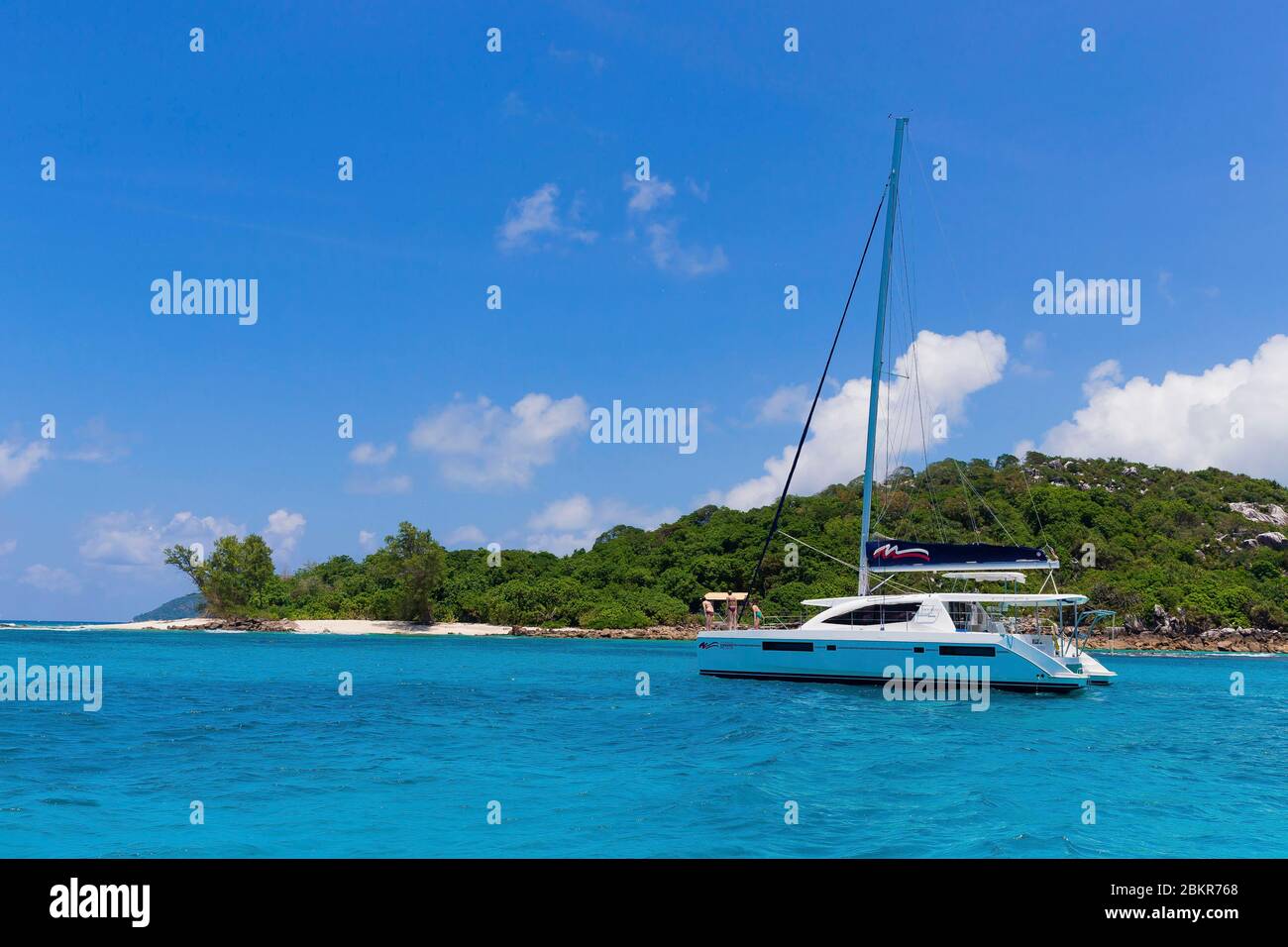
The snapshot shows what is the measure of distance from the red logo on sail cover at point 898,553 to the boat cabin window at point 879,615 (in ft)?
6.92

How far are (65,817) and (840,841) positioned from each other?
33.7 ft

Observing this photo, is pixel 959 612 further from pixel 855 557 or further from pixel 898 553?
pixel 855 557

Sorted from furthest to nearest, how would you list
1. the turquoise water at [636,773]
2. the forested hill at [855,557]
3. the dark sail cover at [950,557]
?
the forested hill at [855,557] → the dark sail cover at [950,557] → the turquoise water at [636,773]

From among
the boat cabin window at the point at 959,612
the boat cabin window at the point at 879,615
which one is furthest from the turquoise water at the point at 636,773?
the boat cabin window at the point at 959,612

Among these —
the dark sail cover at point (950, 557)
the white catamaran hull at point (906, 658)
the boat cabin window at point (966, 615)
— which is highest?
the dark sail cover at point (950, 557)

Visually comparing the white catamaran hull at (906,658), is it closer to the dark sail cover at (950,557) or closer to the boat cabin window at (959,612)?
the boat cabin window at (959,612)

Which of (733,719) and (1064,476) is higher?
(1064,476)

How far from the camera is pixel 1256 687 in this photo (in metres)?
36.7

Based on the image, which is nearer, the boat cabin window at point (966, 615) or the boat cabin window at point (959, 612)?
the boat cabin window at point (966, 615)

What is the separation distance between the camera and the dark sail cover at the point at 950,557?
28.8 m

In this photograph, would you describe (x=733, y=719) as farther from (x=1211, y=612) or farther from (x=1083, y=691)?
(x=1211, y=612)

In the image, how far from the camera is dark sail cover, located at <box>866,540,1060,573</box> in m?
28.8
